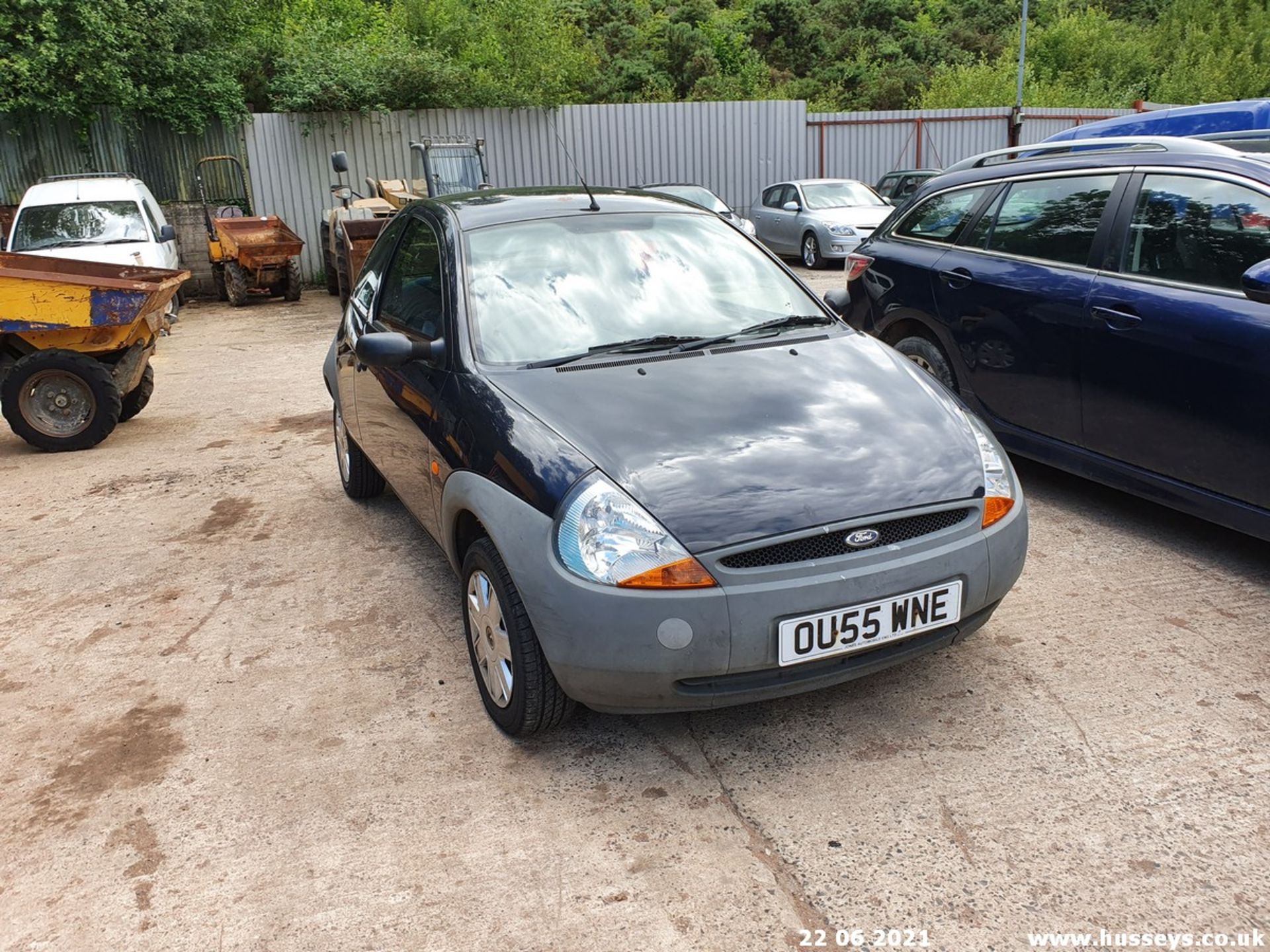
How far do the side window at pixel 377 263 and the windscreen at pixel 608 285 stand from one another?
0.93m

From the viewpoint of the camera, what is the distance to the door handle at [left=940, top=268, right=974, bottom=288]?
5.32m

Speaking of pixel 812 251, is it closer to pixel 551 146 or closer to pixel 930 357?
pixel 551 146

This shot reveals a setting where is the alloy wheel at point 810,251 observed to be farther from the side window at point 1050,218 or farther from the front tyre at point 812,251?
the side window at point 1050,218

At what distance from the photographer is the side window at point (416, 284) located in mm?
3967

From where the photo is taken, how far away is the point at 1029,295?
4906 millimetres

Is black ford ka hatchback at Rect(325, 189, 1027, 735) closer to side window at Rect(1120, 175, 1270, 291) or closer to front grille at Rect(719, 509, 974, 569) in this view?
front grille at Rect(719, 509, 974, 569)

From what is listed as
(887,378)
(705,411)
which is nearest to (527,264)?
(705,411)

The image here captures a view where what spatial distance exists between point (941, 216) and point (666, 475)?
3.62 m

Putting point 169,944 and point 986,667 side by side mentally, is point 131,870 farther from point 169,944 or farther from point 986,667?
point 986,667

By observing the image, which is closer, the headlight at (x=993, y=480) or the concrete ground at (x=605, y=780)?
the concrete ground at (x=605, y=780)

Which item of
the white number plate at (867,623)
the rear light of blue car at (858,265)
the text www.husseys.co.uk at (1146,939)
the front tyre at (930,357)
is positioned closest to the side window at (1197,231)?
the front tyre at (930,357)

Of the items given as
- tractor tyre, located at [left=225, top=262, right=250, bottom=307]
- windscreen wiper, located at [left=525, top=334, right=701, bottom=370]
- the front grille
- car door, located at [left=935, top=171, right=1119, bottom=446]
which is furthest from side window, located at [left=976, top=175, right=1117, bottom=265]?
tractor tyre, located at [left=225, top=262, right=250, bottom=307]

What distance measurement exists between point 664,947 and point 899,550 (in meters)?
1.21

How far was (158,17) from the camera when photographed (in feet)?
55.2
